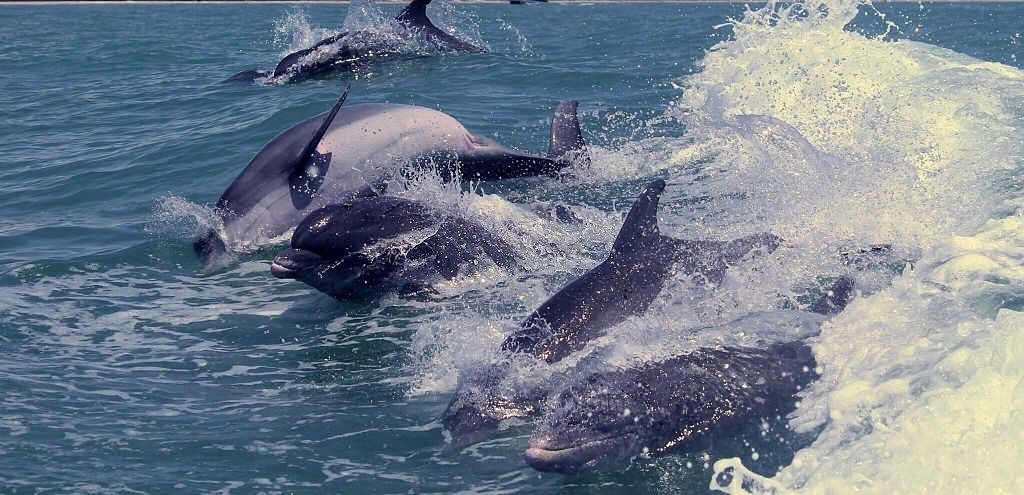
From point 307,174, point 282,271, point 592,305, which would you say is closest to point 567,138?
point 307,174

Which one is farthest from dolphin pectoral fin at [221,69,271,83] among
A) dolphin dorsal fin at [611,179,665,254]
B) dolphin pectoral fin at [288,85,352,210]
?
dolphin dorsal fin at [611,179,665,254]

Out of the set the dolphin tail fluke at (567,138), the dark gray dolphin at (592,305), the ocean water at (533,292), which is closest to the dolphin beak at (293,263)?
the ocean water at (533,292)

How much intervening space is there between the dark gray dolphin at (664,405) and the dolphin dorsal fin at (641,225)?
50.0 inches

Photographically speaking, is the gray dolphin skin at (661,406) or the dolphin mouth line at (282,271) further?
the dolphin mouth line at (282,271)

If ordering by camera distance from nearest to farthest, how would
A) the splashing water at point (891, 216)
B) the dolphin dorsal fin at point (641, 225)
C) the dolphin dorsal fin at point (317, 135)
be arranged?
the splashing water at point (891, 216) → the dolphin dorsal fin at point (641, 225) → the dolphin dorsal fin at point (317, 135)

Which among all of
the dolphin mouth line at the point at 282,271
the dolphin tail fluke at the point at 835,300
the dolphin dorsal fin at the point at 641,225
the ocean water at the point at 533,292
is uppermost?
the dolphin dorsal fin at the point at 641,225

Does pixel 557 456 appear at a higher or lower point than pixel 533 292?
higher

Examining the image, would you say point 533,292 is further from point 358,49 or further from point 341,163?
point 358,49

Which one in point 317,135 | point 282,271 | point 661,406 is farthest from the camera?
point 317,135

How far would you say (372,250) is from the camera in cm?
942

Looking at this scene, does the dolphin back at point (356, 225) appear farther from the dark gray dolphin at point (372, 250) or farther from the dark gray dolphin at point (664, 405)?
the dark gray dolphin at point (664, 405)

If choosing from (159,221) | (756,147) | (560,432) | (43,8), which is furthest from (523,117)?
(43,8)

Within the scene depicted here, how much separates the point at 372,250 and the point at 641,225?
8.14 ft

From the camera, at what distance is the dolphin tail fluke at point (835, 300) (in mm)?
7766
